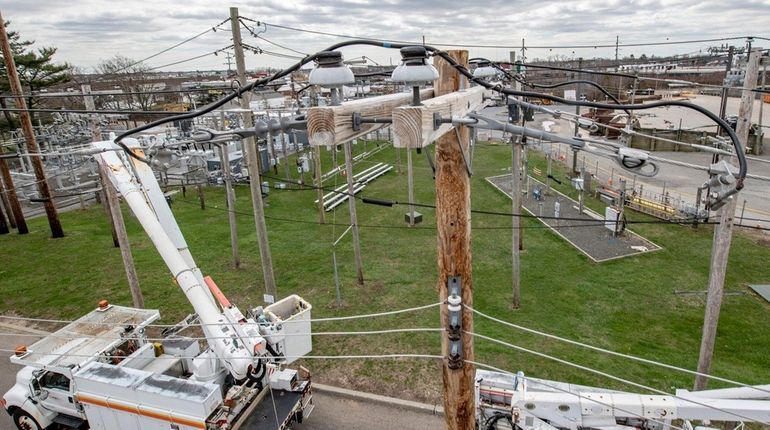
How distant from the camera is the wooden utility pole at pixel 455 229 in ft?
Answer: 13.9

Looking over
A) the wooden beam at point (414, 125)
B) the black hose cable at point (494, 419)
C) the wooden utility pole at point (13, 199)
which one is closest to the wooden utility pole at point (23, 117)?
the wooden utility pole at point (13, 199)

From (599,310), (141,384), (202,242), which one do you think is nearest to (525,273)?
(599,310)

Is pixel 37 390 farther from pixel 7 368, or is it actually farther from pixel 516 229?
pixel 516 229

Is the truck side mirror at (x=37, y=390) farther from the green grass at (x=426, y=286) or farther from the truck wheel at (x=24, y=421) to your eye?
the green grass at (x=426, y=286)

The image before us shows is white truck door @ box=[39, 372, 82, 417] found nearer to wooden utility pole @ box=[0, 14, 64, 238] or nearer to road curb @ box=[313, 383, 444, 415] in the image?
road curb @ box=[313, 383, 444, 415]

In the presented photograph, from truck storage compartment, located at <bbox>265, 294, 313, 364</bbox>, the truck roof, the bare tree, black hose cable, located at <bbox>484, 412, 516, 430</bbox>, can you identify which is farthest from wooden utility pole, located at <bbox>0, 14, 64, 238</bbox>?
the bare tree

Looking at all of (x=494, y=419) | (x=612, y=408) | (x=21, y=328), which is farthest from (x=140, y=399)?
(x=21, y=328)

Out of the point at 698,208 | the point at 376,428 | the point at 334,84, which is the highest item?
the point at 334,84

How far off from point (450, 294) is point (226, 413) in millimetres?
5804

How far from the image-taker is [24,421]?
9.60 meters

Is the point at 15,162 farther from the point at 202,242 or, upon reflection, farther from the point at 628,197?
the point at 628,197

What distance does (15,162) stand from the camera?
38.0m

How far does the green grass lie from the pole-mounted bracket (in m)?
6.32

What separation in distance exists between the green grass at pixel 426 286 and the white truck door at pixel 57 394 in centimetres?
Answer: 483
